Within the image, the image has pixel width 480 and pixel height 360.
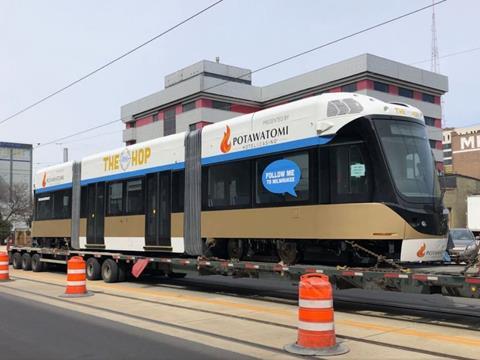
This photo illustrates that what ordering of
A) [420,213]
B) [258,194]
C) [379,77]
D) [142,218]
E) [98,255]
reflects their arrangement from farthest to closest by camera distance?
1. [379,77]
2. [98,255]
3. [142,218]
4. [258,194]
5. [420,213]

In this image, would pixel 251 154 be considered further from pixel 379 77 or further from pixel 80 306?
pixel 379 77

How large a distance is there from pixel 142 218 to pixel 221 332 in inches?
303

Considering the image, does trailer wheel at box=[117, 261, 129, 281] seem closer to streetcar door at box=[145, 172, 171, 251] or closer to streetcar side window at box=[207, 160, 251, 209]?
streetcar door at box=[145, 172, 171, 251]

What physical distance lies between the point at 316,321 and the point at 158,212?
8.70 metres

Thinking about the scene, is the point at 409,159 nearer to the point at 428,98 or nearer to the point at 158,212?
the point at 158,212

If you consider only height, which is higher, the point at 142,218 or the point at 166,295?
the point at 142,218

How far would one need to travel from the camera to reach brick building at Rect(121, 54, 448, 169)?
5622cm

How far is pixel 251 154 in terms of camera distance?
1224 cm

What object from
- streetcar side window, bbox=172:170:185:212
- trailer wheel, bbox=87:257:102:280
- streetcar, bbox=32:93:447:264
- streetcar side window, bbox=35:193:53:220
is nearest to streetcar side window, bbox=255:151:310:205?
streetcar, bbox=32:93:447:264

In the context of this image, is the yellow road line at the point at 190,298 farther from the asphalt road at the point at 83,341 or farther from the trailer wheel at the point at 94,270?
the asphalt road at the point at 83,341

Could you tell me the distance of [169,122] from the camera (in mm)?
68062

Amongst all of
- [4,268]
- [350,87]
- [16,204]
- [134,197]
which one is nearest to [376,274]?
[134,197]

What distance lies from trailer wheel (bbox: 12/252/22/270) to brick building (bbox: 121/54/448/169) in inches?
1547

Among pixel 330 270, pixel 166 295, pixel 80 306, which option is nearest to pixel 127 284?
pixel 166 295
